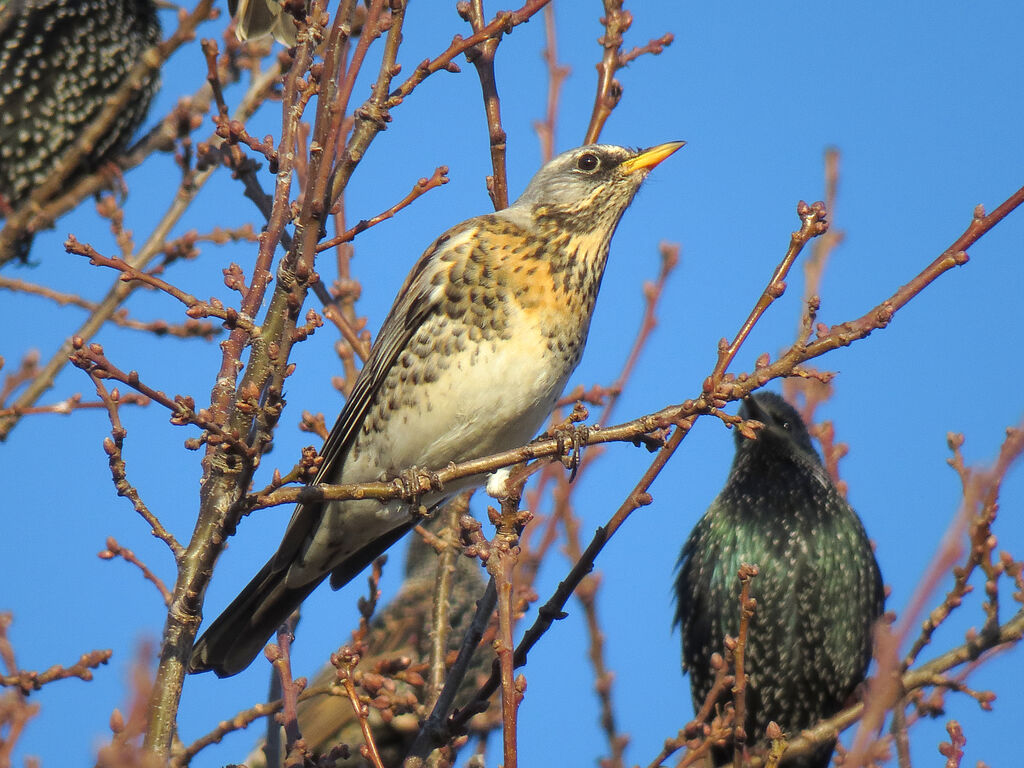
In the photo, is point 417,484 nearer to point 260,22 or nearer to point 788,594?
point 260,22

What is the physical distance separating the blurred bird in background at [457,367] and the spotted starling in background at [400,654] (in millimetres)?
1141

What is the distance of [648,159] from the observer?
13.6 feet

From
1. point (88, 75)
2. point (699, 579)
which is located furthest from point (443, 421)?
point (88, 75)

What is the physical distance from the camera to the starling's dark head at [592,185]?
4055 mm

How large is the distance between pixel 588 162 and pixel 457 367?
2.99 feet

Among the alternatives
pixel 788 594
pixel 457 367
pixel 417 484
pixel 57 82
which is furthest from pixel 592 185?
pixel 57 82

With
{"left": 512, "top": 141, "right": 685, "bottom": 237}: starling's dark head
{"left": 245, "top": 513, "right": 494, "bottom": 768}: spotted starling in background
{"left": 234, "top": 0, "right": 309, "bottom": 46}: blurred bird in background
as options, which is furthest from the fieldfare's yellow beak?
{"left": 245, "top": 513, "right": 494, "bottom": 768}: spotted starling in background

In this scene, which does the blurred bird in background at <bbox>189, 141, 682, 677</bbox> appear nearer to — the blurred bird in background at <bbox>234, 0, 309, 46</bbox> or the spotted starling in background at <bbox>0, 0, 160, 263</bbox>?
the blurred bird in background at <bbox>234, 0, 309, 46</bbox>

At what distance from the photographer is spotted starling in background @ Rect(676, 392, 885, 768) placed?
5.08 meters

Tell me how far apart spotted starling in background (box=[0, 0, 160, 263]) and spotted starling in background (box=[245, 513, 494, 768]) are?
2.54 meters

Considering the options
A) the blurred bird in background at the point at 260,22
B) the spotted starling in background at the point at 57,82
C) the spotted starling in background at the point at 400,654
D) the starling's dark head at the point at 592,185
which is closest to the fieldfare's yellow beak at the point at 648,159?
the starling's dark head at the point at 592,185

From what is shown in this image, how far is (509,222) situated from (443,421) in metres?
0.68

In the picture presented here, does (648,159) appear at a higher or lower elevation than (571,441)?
higher

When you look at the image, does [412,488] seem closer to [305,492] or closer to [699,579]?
[305,492]
